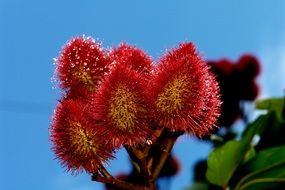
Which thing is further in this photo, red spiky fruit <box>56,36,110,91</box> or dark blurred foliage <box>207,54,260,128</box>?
dark blurred foliage <box>207,54,260,128</box>

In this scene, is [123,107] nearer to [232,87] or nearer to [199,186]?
[199,186]

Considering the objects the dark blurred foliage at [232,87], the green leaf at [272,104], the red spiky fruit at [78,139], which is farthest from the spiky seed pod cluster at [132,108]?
the dark blurred foliage at [232,87]

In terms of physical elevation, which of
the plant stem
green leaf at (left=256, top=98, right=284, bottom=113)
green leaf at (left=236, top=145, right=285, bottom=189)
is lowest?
the plant stem

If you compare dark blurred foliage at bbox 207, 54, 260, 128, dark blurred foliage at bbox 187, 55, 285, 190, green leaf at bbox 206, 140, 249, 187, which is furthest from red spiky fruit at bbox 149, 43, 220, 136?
dark blurred foliage at bbox 207, 54, 260, 128

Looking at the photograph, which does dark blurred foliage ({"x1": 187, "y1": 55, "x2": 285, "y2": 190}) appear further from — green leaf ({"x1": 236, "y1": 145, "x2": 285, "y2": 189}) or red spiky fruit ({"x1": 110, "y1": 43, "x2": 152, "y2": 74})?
red spiky fruit ({"x1": 110, "y1": 43, "x2": 152, "y2": 74})

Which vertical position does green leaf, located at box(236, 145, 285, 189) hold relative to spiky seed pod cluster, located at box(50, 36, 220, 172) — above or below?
above

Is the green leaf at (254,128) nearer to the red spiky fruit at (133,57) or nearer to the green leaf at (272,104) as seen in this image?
the green leaf at (272,104)

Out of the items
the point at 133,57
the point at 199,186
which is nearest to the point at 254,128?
the point at 199,186
